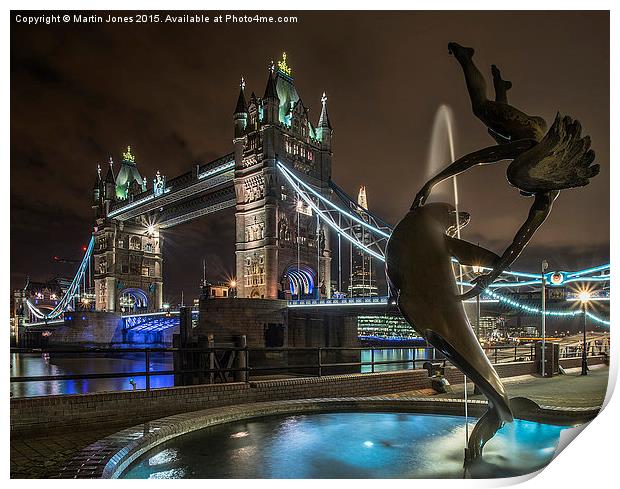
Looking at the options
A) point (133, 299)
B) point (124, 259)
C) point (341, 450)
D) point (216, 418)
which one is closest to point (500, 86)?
point (341, 450)

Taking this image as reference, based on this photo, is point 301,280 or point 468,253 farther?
point 301,280

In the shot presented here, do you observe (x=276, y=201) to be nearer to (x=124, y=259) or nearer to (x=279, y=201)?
(x=279, y=201)

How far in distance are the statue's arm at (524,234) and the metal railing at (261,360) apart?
3440 mm

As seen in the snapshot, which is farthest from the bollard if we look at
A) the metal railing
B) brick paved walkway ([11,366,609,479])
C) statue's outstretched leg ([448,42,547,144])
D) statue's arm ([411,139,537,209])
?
statue's outstretched leg ([448,42,547,144])

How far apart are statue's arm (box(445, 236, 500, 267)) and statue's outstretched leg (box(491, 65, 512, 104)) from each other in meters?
1.33

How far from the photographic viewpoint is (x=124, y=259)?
3216 inches

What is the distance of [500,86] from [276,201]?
4434 centimetres

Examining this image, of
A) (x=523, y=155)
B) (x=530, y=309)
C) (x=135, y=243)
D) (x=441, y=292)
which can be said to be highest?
(x=135, y=243)

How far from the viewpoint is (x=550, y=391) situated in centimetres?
989

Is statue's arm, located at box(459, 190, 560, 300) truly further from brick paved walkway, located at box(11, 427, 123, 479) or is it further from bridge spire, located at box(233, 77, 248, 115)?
bridge spire, located at box(233, 77, 248, 115)

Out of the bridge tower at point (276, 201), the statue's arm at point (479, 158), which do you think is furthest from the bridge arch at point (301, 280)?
the statue's arm at point (479, 158)

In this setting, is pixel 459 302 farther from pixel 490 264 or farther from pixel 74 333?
pixel 74 333
